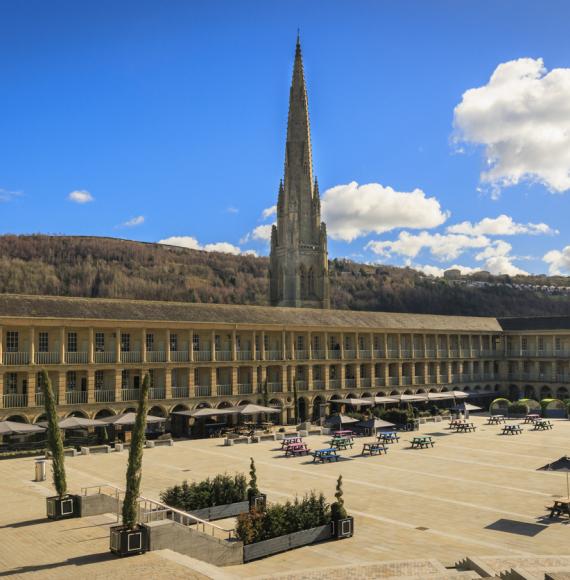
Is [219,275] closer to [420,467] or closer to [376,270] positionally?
[376,270]

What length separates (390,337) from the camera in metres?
61.3

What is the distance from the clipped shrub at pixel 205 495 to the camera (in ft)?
69.8

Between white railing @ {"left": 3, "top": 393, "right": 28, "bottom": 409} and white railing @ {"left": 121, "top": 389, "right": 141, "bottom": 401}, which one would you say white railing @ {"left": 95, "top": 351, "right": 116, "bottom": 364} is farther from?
white railing @ {"left": 3, "top": 393, "right": 28, "bottom": 409}

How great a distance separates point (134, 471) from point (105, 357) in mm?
25166

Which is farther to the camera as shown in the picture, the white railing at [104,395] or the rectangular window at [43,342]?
the white railing at [104,395]

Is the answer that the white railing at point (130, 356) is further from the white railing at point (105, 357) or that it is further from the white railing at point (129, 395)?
the white railing at point (129, 395)

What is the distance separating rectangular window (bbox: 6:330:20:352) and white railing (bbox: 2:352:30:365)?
0.56m

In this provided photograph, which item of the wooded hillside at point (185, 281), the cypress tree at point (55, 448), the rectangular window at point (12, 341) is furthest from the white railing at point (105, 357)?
the wooded hillside at point (185, 281)

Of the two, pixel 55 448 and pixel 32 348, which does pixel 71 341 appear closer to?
pixel 32 348

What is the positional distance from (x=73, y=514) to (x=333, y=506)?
7875 mm

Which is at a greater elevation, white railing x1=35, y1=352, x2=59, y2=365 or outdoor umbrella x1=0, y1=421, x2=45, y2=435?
white railing x1=35, y1=352, x2=59, y2=365

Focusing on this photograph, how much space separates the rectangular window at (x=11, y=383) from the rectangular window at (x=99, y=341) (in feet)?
16.9

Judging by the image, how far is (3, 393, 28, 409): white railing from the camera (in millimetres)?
36969

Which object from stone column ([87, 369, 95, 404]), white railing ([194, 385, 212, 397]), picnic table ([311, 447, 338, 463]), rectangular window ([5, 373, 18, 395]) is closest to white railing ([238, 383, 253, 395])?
white railing ([194, 385, 212, 397])
